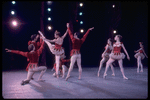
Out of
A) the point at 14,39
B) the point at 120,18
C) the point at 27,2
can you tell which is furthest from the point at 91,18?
the point at 14,39

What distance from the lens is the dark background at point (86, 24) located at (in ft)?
32.4

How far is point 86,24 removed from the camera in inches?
433

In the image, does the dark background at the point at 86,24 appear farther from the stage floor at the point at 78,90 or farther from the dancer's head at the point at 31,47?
the stage floor at the point at 78,90

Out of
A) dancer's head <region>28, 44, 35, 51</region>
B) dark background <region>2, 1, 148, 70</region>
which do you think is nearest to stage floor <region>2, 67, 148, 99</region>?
dancer's head <region>28, 44, 35, 51</region>

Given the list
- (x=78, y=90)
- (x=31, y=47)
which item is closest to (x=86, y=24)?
(x=31, y=47)

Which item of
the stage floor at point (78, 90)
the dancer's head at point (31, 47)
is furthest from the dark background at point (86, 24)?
the stage floor at point (78, 90)

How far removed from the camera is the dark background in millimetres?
9891

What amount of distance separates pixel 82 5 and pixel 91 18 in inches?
46.2

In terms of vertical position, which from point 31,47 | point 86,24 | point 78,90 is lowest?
point 78,90

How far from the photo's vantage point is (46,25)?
10.1 metres

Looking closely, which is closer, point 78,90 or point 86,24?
point 78,90

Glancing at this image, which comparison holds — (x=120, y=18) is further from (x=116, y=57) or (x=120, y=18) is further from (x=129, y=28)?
(x=116, y=57)

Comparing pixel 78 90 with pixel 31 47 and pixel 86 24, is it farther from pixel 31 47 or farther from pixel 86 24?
pixel 86 24

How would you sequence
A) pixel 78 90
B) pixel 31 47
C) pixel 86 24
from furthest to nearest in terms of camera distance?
1. pixel 86 24
2. pixel 31 47
3. pixel 78 90
